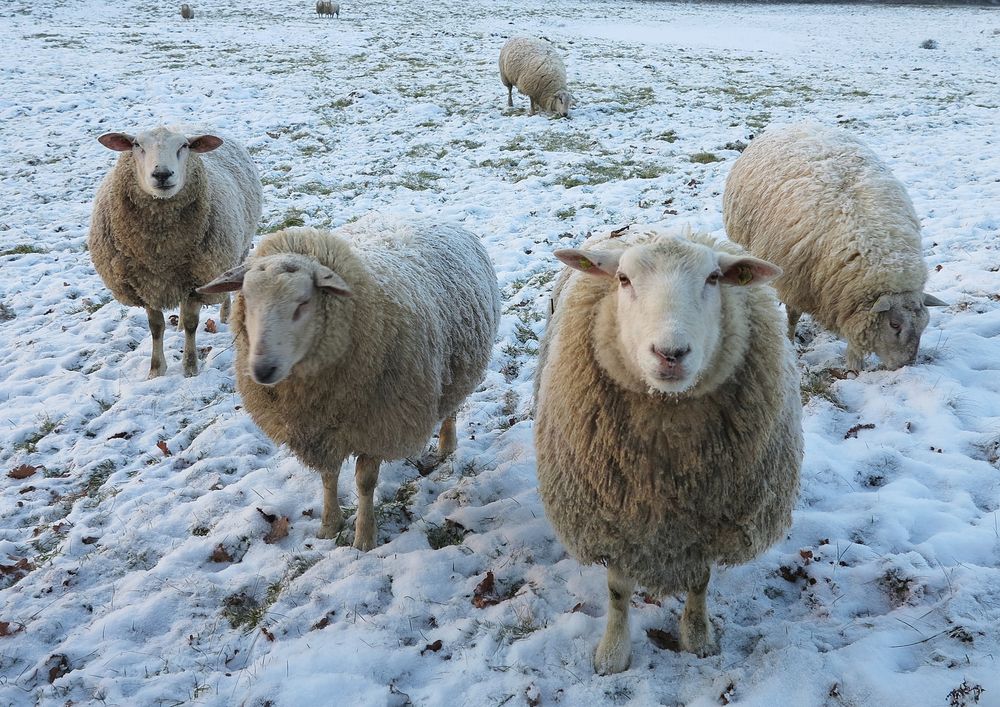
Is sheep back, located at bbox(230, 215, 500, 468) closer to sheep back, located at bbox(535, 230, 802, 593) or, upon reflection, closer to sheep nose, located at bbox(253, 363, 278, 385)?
sheep nose, located at bbox(253, 363, 278, 385)

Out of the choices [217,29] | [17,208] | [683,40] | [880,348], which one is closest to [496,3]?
[683,40]

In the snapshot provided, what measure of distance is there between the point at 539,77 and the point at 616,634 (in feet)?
40.6

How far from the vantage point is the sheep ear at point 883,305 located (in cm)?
452

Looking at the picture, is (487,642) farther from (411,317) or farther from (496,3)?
(496,3)

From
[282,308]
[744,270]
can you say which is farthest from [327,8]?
[744,270]

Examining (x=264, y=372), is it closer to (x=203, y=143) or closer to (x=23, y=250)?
(x=203, y=143)

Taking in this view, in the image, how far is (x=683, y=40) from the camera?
73.9 feet

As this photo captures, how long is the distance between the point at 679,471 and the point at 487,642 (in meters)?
1.24

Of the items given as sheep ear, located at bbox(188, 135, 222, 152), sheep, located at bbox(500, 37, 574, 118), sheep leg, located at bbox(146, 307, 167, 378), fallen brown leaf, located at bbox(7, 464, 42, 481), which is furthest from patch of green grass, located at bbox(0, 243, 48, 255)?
sheep, located at bbox(500, 37, 574, 118)

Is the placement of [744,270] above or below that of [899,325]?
above

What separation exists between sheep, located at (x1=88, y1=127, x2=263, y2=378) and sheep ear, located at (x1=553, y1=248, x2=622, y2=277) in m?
3.85

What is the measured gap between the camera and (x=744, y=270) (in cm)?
234

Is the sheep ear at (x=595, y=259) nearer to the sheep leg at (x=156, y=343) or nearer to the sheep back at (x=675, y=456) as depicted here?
the sheep back at (x=675, y=456)

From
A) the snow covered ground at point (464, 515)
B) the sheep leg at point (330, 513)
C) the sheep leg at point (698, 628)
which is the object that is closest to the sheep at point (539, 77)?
the snow covered ground at point (464, 515)
